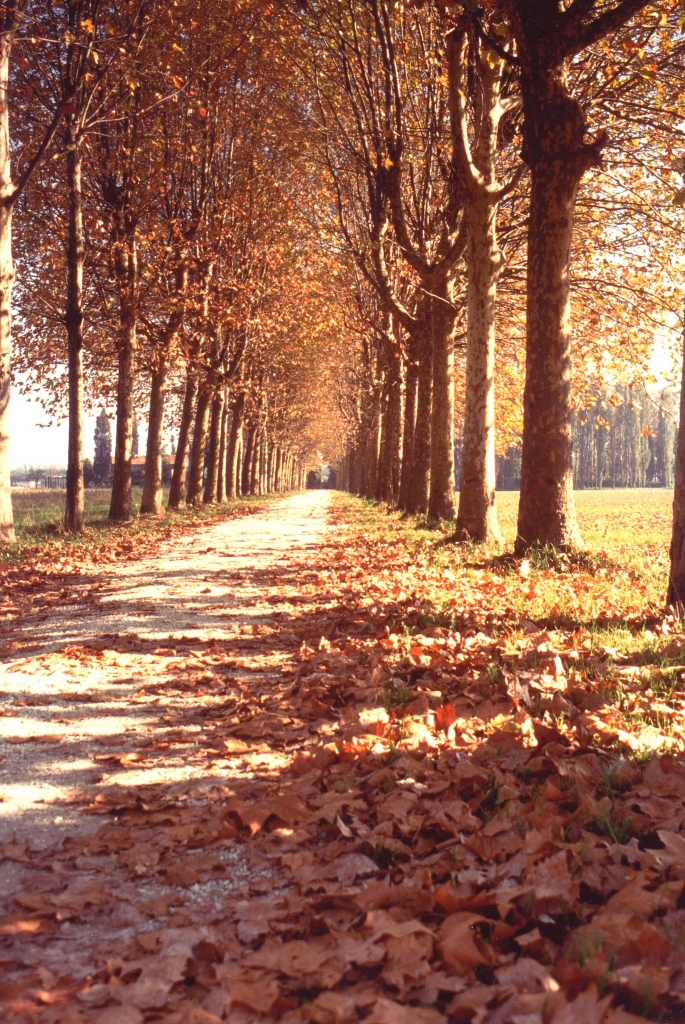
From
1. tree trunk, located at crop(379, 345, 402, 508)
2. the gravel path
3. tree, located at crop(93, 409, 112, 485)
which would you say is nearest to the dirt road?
the gravel path

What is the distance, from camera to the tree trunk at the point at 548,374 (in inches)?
368

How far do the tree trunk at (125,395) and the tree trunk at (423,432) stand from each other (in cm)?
693

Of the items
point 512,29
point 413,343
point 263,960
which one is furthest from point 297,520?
point 263,960

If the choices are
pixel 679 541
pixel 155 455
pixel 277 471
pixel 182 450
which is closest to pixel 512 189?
pixel 679 541

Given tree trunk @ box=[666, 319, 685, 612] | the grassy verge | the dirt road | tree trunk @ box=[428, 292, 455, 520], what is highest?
tree trunk @ box=[428, 292, 455, 520]

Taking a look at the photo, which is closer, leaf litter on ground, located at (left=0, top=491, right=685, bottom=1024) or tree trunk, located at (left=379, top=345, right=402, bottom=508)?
leaf litter on ground, located at (left=0, top=491, right=685, bottom=1024)

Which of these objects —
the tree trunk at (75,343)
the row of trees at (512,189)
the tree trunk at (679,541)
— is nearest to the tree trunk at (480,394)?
the row of trees at (512,189)

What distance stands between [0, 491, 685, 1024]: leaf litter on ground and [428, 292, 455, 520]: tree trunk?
32.9ft

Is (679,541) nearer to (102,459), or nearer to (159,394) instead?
(159,394)

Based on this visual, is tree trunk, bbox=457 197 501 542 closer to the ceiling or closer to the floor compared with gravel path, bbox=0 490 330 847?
closer to the ceiling

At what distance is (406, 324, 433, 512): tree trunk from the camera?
59.1 ft

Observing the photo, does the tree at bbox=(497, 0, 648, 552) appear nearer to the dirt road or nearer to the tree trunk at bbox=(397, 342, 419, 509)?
the dirt road

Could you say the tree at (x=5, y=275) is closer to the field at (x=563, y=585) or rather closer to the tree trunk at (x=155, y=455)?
the field at (x=563, y=585)

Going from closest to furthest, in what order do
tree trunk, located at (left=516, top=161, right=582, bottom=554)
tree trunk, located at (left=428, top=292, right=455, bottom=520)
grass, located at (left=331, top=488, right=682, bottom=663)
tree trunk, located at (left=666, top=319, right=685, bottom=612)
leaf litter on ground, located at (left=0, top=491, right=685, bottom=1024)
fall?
leaf litter on ground, located at (left=0, top=491, right=685, bottom=1024), grass, located at (left=331, top=488, right=682, bottom=663), tree trunk, located at (left=666, top=319, right=685, bottom=612), tree trunk, located at (left=516, top=161, right=582, bottom=554), tree trunk, located at (left=428, top=292, right=455, bottom=520)
